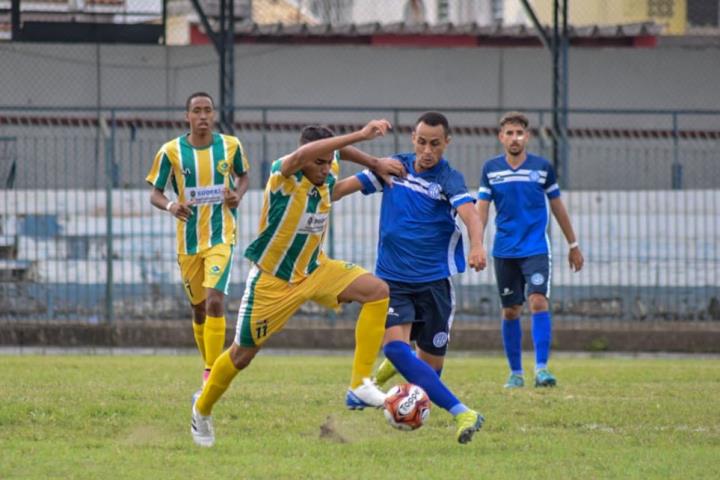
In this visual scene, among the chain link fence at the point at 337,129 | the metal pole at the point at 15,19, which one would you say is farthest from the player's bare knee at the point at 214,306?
the metal pole at the point at 15,19

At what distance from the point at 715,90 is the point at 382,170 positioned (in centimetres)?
→ 1625

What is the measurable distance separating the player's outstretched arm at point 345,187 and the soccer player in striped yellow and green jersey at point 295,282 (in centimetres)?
26

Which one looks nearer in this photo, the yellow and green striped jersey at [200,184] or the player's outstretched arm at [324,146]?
the player's outstretched arm at [324,146]

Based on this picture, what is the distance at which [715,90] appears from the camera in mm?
23781

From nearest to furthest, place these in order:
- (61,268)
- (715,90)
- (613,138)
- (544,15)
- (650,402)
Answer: (650,402) < (61,268) < (613,138) < (715,90) < (544,15)

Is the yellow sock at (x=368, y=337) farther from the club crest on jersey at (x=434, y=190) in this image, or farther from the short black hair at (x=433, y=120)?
the short black hair at (x=433, y=120)

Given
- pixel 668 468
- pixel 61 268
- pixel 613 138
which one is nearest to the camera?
pixel 668 468

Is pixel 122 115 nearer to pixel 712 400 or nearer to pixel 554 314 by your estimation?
pixel 554 314

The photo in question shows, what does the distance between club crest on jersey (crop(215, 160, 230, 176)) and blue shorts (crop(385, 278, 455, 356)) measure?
9.02 feet

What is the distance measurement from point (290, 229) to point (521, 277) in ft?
14.4

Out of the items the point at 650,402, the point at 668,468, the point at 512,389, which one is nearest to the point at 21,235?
the point at 512,389

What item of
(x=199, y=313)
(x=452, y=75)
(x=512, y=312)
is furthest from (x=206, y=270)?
(x=452, y=75)

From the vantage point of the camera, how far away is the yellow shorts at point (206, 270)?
35.6ft

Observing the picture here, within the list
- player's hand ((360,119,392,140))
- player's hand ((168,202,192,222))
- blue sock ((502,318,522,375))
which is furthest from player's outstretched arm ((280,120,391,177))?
blue sock ((502,318,522,375))
